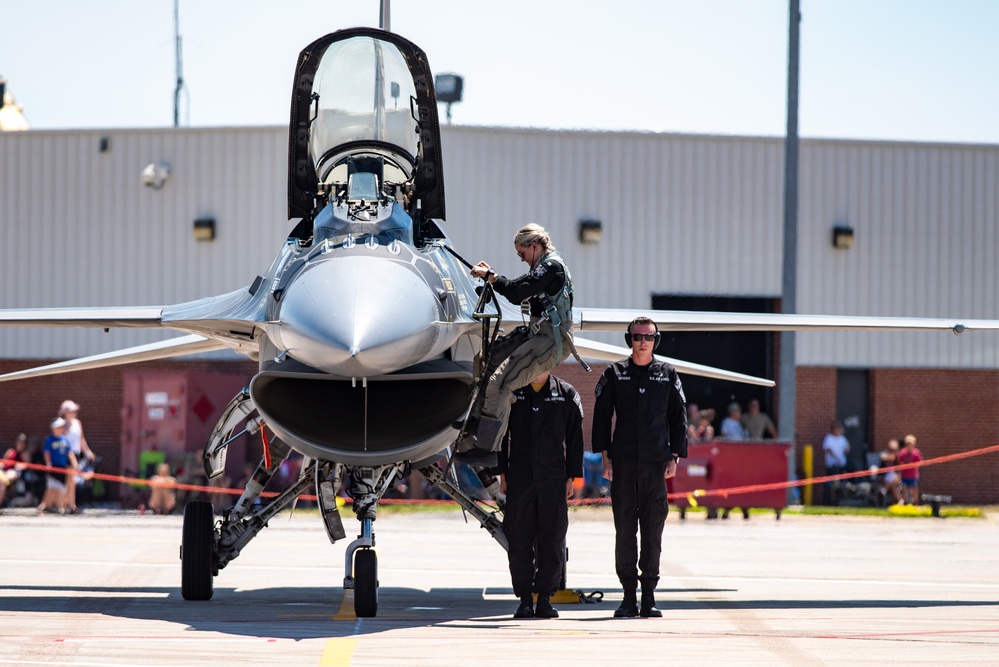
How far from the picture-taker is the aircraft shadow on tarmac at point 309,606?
811 centimetres

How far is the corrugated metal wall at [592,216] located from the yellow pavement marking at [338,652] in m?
18.1

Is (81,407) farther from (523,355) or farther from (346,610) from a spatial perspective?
(523,355)

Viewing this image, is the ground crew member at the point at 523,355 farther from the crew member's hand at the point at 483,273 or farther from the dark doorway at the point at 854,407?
the dark doorway at the point at 854,407

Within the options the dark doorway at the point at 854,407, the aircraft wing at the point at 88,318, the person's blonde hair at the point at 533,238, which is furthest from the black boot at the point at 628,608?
the dark doorway at the point at 854,407

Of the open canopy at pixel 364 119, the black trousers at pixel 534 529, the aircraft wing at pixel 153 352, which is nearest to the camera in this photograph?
the black trousers at pixel 534 529

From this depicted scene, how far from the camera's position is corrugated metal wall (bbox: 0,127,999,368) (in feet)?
83.6

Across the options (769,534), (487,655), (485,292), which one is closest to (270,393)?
(485,292)

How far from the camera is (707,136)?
2583 cm

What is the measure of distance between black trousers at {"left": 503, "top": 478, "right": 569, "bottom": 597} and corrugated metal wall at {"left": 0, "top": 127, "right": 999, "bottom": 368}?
54.8 ft

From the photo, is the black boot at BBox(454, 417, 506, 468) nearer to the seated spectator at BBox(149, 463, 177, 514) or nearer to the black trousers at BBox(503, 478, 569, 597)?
the black trousers at BBox(503, 478, 569, 597)

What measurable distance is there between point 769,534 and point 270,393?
37.1 feet

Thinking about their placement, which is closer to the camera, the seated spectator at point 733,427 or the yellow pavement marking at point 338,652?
the yellow pavement marking at point 338,652

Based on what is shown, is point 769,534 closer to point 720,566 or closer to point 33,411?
point 720,566

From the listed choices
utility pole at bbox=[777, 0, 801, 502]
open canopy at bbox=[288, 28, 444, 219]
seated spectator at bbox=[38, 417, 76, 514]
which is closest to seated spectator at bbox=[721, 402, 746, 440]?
utility pole at bbox=[777, 0, 801, 502]
